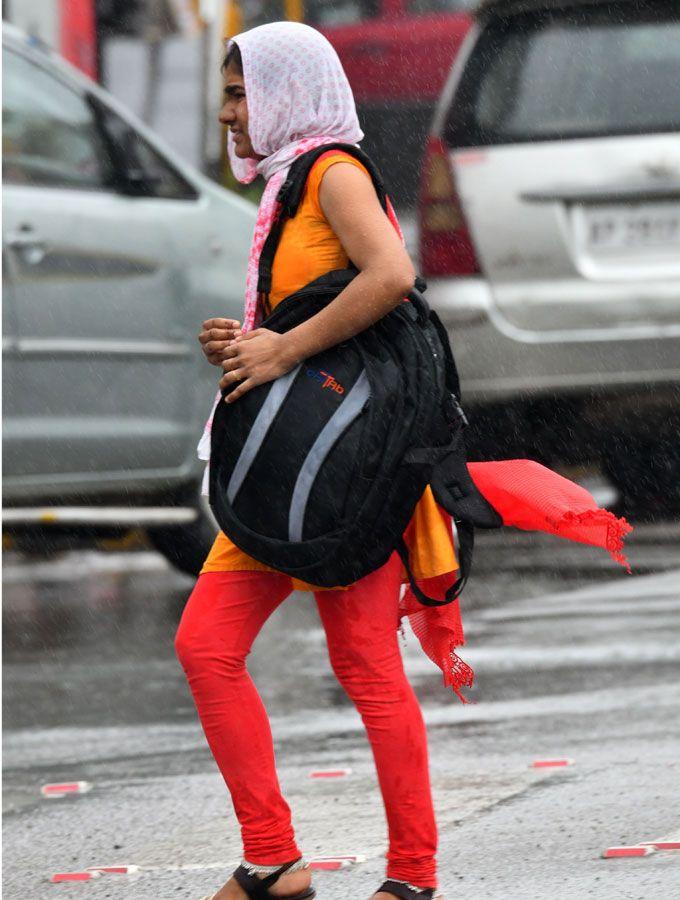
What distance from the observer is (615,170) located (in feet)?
26.2

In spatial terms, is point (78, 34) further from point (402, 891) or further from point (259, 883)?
point (402, 891)

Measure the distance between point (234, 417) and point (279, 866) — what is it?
0.78 m

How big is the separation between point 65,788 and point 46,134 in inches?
123

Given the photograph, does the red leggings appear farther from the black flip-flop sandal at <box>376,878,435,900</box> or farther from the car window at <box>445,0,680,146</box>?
the car window at <box>445,0,680,146</box>

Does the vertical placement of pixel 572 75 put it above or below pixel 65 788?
above

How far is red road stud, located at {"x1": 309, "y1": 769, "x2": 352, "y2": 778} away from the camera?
5.16 metres

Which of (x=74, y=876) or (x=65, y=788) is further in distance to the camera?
(x=65, y=788)

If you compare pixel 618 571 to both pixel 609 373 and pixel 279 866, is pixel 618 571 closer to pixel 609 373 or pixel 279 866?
pixel 609 373

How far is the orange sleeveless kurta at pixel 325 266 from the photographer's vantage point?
12.1 feet

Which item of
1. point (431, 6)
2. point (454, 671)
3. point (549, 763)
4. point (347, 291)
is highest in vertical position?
point (431, 6)

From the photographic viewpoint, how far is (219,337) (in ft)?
12.3

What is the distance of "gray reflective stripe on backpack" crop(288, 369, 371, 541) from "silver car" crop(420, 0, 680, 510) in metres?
4.54

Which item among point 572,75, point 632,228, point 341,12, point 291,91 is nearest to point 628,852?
point 291,91

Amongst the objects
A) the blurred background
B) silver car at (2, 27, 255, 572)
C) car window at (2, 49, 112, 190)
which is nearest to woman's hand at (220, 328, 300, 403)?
the blurred background
